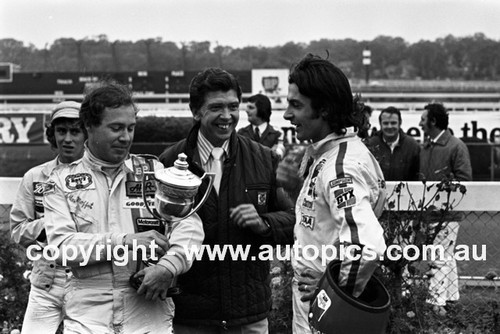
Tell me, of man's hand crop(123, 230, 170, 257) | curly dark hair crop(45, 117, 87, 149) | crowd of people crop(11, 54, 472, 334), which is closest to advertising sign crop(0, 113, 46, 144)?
curly dark hair crop(45, 117, 87, 149)

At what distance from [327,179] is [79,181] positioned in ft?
3.77

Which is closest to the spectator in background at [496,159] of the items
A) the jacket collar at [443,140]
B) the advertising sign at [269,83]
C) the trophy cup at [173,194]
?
the jacket collar at [443,140]

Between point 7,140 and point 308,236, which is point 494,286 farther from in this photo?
point 7,140

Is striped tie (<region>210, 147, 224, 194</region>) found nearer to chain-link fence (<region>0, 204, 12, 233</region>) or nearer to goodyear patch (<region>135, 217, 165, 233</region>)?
goodyear patch (<region>135, 217, 165, 233</region>)

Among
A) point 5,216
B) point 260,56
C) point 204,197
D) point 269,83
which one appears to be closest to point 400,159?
point 5,216

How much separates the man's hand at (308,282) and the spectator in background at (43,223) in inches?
51.4

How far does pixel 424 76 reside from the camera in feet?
70.8

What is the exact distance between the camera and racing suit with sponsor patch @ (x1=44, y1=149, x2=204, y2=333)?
3.41m

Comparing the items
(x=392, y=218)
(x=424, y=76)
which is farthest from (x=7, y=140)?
(x=392, y=218)

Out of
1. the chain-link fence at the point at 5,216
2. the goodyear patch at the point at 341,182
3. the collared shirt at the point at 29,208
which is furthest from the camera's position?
the chain-link fence at the point at 5,216

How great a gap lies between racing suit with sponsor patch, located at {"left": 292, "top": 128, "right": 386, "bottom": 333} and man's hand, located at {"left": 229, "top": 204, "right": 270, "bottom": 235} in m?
0.41

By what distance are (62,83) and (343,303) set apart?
769 inches

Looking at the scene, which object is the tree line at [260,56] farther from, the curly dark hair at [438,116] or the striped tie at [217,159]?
the striped tie at [217,159]

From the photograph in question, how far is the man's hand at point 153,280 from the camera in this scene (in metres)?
3.38
